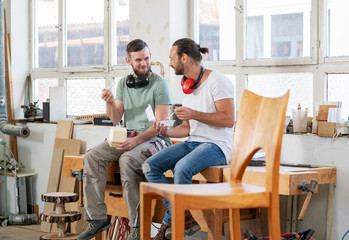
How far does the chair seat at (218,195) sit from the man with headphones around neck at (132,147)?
122 cm

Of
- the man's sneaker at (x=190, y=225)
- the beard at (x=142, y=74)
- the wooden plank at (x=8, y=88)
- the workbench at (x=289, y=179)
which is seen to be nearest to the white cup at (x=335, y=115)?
the workbench at (x=289, y=179)

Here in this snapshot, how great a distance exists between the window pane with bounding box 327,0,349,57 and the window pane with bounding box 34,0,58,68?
2988 mm

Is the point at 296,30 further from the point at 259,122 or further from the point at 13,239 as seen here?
the point at 13,239

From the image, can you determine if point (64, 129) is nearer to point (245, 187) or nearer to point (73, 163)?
point (73, 163)

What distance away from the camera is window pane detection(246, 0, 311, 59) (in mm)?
3865

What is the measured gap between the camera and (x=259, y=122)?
2.58 meters

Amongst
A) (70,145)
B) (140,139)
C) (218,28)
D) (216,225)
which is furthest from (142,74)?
(70,145)

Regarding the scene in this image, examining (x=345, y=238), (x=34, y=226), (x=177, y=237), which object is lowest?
(x=34, y=226)

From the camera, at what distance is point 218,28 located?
14.4 feet

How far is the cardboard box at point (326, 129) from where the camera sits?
11.3 ft

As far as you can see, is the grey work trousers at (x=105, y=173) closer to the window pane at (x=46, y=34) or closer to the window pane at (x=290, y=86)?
the window pane at (x=290, y=86)

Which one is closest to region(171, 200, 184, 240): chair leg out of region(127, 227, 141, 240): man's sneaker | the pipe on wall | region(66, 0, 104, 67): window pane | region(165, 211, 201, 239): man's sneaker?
region(165, 211, 201, 239): man's sneaker

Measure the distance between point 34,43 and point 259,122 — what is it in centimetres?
399

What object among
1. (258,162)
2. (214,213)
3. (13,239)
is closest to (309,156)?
(258,162)
